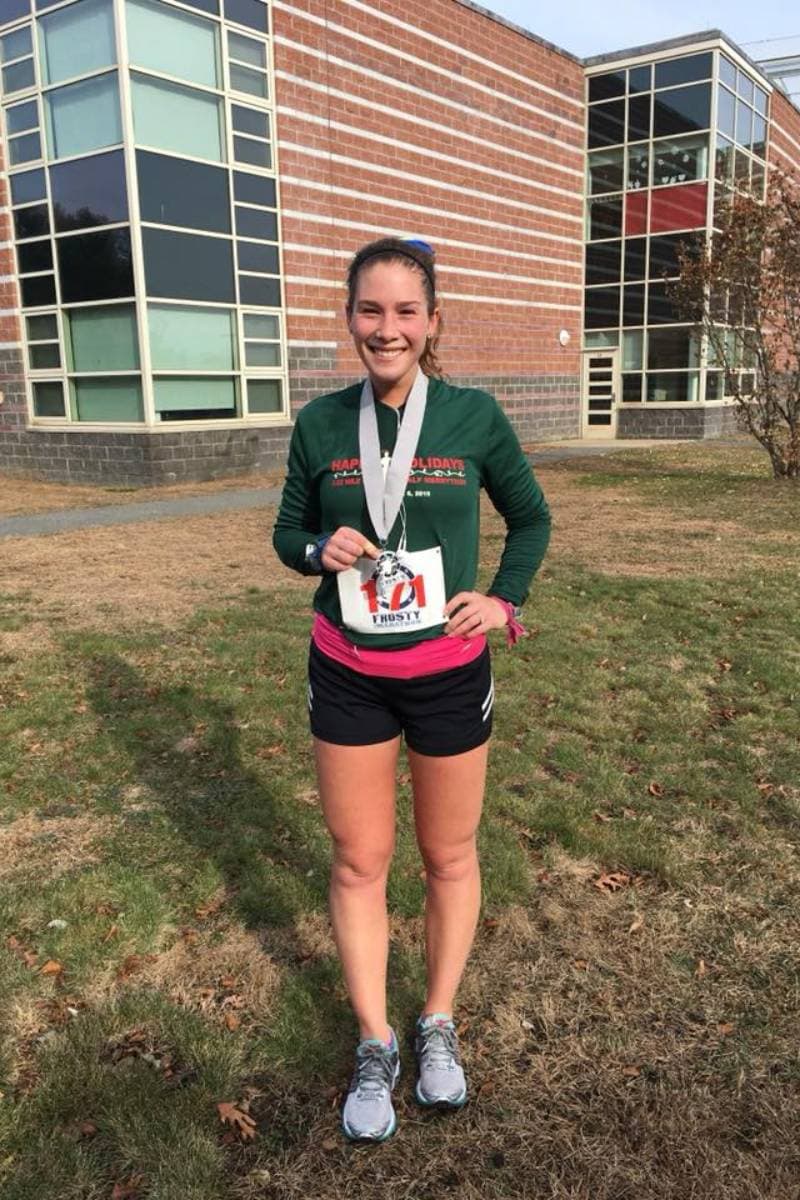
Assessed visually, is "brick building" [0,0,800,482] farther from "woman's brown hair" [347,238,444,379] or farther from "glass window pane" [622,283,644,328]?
"woman's brown hair" [347,238,444,379]

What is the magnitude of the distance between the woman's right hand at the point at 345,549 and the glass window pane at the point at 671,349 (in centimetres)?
2479

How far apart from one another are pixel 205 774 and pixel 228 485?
11815 millimetres

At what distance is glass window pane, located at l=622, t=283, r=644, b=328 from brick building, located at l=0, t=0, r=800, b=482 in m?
1.52

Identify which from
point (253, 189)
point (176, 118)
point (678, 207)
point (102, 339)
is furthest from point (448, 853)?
point (678, 207)

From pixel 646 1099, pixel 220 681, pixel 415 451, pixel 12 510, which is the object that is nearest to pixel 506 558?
pixel 415 451

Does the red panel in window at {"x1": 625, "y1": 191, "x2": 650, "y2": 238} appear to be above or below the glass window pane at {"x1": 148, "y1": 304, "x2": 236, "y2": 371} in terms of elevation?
above

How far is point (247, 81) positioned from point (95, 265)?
172 inches

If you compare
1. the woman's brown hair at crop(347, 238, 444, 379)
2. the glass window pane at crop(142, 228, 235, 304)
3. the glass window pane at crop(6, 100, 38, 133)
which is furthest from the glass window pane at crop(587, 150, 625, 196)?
the woman's brown hair at crop(347, 238, 444, 379)

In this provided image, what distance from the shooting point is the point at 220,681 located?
5.71 meters

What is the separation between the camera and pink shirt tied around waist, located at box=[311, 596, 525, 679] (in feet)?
7.25

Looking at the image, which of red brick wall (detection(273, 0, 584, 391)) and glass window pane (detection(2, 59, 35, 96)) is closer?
glass window pane (detection(2, 59, 35, 96))

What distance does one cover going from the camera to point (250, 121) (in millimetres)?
16453

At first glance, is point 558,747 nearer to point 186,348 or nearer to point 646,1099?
point 646,1099

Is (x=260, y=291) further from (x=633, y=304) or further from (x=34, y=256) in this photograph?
(x=633, y=304)
